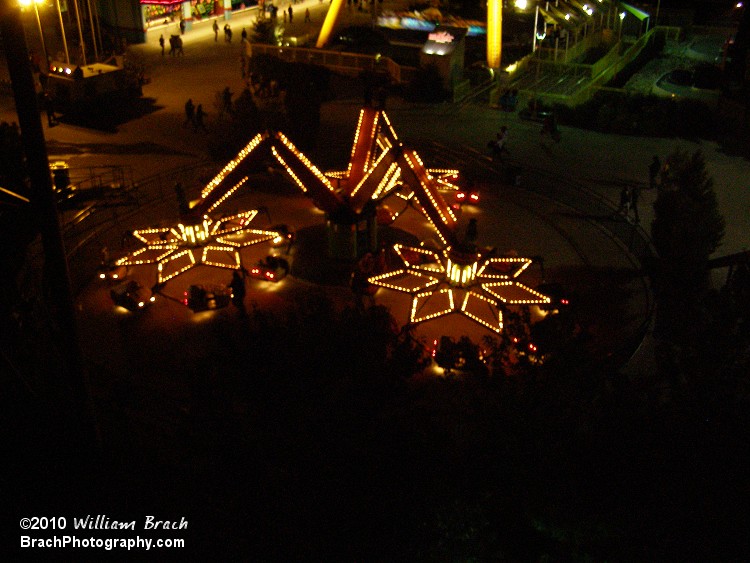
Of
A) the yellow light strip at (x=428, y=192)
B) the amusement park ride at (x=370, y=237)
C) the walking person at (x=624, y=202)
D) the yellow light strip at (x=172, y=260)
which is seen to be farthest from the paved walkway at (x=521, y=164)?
the yellow light strip at (x=428, y=192)

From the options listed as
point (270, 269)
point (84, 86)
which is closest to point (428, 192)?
point (270, 269)

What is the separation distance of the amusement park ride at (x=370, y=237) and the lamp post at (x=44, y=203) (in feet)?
35.1

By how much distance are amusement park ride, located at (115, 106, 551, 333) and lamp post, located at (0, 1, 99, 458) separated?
10.7 metres

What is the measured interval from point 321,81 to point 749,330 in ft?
103

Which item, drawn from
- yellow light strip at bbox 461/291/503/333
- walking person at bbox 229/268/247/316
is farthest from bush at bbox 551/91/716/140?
walking person at bbox 229/268/247/316

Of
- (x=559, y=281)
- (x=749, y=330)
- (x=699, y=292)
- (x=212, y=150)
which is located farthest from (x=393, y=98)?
(x=749, y=330)

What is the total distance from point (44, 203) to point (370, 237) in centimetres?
1451

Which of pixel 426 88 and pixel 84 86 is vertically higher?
pixel 84 86

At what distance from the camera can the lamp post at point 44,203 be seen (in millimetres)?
7613

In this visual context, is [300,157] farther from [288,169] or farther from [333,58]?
[333,58]

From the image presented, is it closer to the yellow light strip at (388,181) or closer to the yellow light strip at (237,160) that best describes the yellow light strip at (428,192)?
the yellow light strip at (388,181)

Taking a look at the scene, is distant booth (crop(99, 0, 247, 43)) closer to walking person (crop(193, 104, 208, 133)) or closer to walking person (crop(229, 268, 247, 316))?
walking person (crop(193, 104, 208, 133))

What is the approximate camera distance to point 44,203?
27.4ft

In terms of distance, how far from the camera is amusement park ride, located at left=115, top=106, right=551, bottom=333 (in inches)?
794
